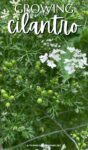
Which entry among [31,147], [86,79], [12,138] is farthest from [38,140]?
[86,79]

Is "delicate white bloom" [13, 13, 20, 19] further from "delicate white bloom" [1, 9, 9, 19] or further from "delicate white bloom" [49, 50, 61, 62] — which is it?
"delicate white bloom" [49, 50, 61, 62]

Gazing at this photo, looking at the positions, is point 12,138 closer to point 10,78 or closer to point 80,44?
point 10,78

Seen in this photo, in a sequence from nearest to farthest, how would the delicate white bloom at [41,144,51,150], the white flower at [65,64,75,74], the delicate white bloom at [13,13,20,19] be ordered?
the white flower at [65,64,75,74], the delicate white bloom at [13,13,20,19], the delicate white bloom at [41,144,51,150]

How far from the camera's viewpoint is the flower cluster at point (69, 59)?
6.17ft

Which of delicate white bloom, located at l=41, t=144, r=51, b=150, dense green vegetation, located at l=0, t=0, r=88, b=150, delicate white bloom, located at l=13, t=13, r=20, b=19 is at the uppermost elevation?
delicate white bloom, located at l=13, t=13, r=20, b=19

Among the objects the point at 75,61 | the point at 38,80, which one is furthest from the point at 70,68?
the point at 38,80

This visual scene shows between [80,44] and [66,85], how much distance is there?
174 mm

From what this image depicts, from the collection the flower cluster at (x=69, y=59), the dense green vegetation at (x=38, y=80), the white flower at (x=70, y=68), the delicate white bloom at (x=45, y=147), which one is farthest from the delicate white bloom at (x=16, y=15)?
the delicate white bloom at (x=45, y=147)

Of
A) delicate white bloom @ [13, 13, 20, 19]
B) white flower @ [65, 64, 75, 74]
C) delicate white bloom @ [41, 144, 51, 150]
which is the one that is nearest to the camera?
white flower @ [65, 64, 75, 74]

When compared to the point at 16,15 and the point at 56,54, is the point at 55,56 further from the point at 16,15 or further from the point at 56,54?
the point at 16,15

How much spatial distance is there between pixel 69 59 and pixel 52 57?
7cm

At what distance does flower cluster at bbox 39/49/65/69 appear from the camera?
1.90 metres

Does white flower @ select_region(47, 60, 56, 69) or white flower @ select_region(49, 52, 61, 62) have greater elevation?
white flower @ select_region(49, 52, 61, 62)

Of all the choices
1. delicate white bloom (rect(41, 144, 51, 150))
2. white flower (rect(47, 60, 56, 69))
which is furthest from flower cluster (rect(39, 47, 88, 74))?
delicate white bloom (rect(41, 144, 51, 150))
